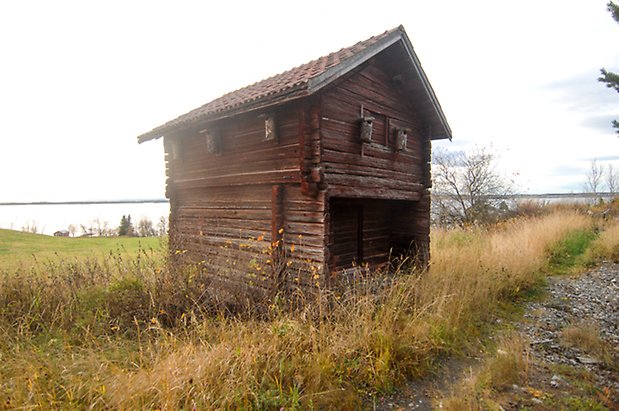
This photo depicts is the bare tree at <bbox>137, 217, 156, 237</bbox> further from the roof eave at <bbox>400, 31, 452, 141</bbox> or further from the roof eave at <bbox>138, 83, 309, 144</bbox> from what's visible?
the roof eave at <bbox>400, 31, 452, 141</bbox>

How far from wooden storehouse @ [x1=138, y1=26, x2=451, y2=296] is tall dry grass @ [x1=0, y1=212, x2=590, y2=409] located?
1.28 m

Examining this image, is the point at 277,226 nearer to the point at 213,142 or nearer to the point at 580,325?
the point at 213,142

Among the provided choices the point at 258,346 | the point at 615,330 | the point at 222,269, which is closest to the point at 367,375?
the point at 258,346

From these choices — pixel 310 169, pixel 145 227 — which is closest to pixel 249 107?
pixel 310 169

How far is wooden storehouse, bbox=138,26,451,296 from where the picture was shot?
6070 millimetres

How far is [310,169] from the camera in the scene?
19.8 feet

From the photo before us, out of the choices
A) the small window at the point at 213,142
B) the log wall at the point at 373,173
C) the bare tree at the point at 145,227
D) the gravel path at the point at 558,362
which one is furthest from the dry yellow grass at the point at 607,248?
the bare tree at the point at 145,227

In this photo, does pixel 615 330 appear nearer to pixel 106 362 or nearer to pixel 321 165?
pixel 321 165

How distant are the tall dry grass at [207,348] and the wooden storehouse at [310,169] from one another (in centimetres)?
128

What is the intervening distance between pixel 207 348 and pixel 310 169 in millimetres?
3454

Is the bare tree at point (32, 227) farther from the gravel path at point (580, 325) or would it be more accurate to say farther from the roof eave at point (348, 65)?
the gravel path at point (580, 325)

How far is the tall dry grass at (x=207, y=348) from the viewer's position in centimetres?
320

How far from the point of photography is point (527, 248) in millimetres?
10805

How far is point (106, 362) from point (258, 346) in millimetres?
1746
